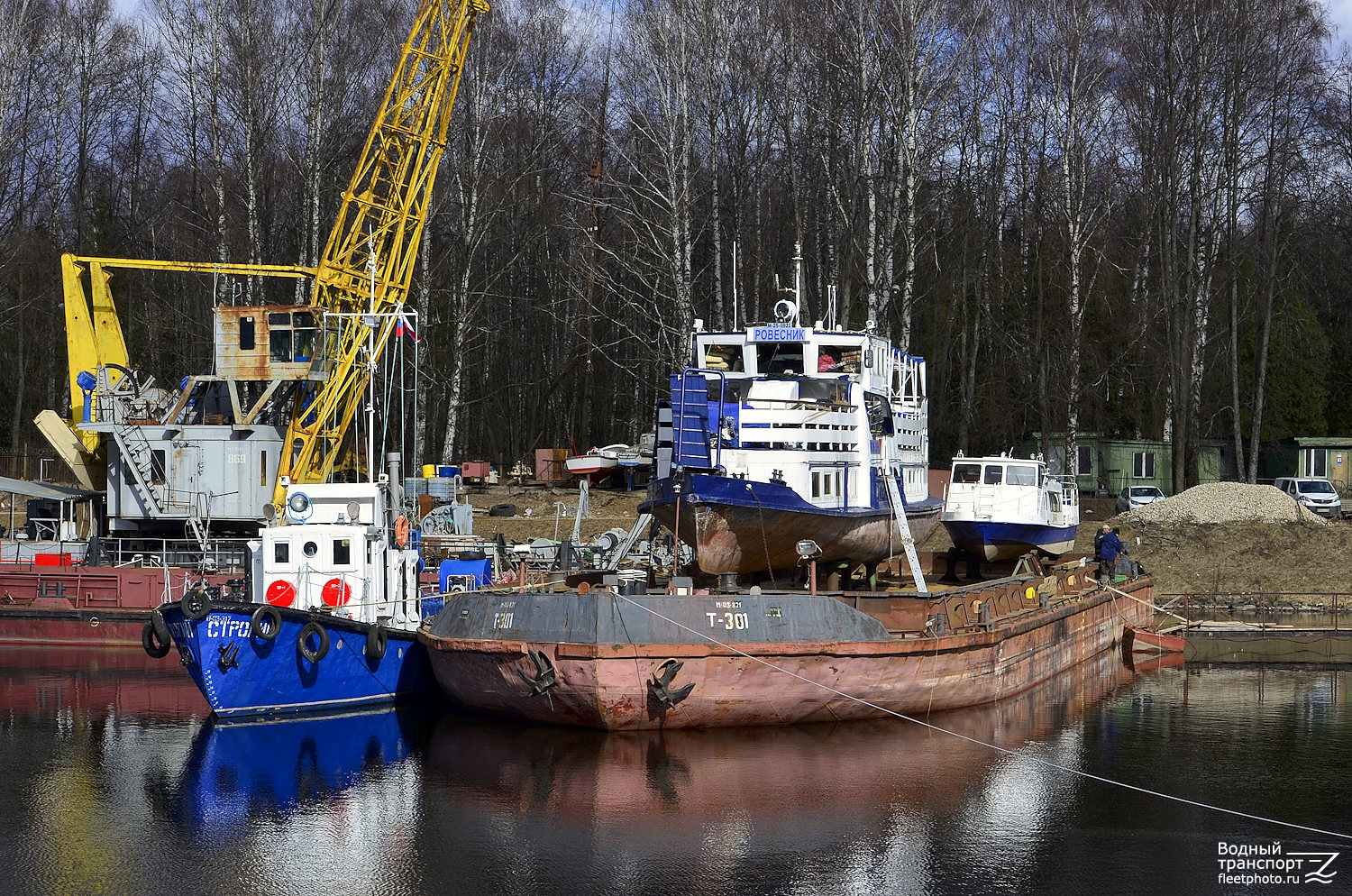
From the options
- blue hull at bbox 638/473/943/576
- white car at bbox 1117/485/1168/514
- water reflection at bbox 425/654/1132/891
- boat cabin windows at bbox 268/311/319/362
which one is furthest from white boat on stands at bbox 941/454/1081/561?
boat cabin windows at bbox 268/311/319/362

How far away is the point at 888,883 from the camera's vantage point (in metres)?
12.8

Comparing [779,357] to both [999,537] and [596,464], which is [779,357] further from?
[596,464]

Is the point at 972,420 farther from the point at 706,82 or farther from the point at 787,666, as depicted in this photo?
the point at 787,666

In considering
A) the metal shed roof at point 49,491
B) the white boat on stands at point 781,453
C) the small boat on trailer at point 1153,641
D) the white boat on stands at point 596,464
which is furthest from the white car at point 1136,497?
the metal shed roof at point 49,491

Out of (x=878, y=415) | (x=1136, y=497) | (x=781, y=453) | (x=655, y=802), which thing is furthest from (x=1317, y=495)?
(x=655, y=802)

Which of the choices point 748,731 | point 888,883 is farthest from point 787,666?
point 888,883

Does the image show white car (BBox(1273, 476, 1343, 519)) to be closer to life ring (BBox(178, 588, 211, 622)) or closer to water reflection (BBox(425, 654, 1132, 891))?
water reflection (BBox(425, 654, 1132, 891))

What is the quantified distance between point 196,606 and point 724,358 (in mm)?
10916

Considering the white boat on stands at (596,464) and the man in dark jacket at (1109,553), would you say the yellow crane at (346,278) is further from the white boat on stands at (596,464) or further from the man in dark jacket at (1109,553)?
the man in dark jacket at (1109,553)

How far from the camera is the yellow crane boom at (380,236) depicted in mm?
33188

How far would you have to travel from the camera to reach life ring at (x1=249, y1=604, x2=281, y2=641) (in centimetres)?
1942

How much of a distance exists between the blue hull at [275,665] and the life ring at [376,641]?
13 cm

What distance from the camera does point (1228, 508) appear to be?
38.3 metres

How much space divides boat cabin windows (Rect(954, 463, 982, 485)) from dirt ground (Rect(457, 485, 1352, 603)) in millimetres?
2064
